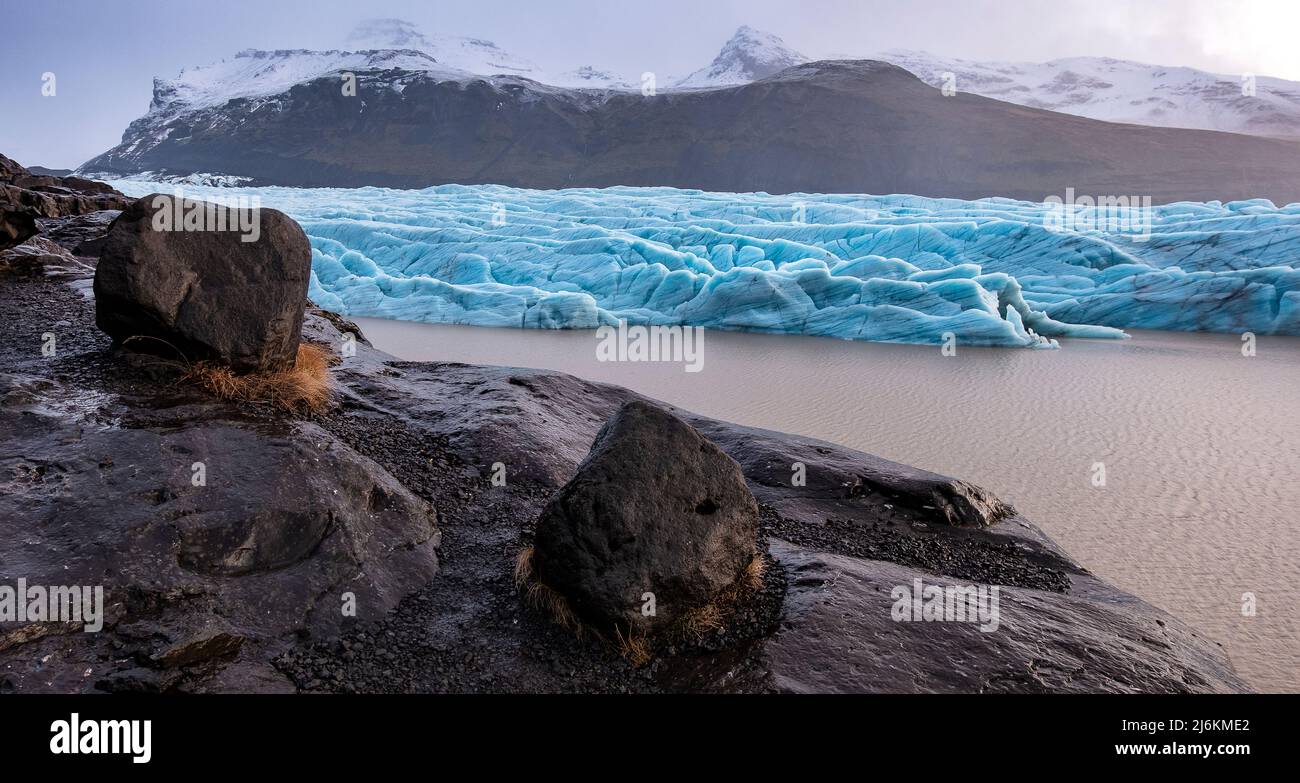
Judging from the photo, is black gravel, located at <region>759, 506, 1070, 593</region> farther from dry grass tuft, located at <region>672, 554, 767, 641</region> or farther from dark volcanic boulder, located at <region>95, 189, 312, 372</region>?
dark volcanic boulder, located at <region>95, 189, 312, 372</region>

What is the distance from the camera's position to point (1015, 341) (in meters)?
14.2

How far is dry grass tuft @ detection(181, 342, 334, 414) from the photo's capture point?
4.42m

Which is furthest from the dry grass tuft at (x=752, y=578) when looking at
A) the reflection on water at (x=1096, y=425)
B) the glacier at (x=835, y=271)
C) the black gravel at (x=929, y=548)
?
the glacier at (x=835, y=271)

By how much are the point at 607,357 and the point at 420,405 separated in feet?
23.8

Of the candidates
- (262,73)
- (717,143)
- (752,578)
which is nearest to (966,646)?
(752,578)

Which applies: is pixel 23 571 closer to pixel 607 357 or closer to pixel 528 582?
pixel 528 582

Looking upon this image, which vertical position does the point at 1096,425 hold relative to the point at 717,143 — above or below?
below

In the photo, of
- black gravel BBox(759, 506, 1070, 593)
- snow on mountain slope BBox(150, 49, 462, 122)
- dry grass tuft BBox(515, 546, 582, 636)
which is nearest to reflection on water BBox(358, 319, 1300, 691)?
black gravel BBox(759, 506, 1070, 593)

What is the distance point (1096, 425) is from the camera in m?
8.78

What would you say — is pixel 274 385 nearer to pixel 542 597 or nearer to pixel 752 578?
pixel 542 597

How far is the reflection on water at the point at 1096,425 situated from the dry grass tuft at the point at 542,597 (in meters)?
3.79

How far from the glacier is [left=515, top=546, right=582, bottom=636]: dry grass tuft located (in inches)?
487

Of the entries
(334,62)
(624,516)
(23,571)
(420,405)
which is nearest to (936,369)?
(420,405)

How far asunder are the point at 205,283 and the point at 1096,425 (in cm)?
931
